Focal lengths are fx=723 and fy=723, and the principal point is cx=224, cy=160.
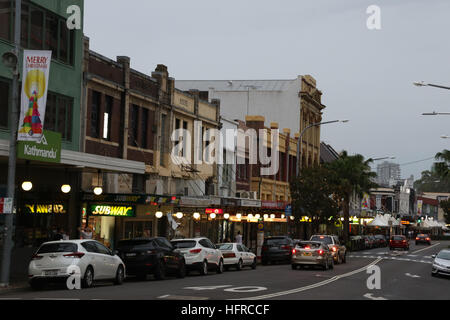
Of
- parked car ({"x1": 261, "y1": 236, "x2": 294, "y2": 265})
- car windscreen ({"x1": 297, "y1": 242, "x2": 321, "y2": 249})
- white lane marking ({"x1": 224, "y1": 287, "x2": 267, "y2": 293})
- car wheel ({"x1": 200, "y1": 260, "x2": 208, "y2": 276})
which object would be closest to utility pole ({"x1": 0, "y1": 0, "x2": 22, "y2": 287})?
white lane marking ({"x1": 224, "y1": 287, "x2": 267, "y2": 293})

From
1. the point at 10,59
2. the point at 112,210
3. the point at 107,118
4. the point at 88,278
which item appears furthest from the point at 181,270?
the point at 10,59

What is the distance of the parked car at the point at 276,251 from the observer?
41125 millimetres

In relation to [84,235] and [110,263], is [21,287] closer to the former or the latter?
[110,263]

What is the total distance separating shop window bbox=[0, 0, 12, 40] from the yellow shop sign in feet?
28.3

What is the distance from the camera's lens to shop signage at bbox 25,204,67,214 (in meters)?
29.0

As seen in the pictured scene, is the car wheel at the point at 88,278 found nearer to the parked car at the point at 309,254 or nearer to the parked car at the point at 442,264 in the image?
the parked car at the point at 309,254

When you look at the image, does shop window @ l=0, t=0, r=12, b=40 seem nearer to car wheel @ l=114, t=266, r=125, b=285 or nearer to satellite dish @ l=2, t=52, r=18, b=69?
satellite dish @ l=2, t=52, r=18, b=69

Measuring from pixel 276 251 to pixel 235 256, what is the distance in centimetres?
682

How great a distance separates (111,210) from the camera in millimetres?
31875

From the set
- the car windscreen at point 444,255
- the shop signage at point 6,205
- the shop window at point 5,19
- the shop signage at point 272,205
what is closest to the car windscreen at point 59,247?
the shop signage at point 6,205

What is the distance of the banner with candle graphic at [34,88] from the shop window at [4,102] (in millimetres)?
4474

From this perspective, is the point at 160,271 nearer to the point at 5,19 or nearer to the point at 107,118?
the point at 5,19
